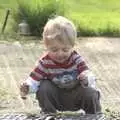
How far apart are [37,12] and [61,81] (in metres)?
5.43

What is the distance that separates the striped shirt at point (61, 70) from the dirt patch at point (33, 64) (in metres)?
1.28

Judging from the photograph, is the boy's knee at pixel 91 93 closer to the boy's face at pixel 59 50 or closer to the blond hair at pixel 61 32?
the boy's face at pixel 59 50

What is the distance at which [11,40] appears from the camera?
29.7 ft

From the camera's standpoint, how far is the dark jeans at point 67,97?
14.1 ft

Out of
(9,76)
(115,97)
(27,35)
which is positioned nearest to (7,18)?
(27,35)

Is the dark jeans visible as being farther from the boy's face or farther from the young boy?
the boy's face

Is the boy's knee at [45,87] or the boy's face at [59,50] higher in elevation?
the boy's face at [59,50]

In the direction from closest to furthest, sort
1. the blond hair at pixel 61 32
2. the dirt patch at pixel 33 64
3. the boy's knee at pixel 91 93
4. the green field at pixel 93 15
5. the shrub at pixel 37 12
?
the blond hair at pixel 61 32 < the boy's knee at pixel 91 93 < the dirt patch at pixel 33 64 < the shrub at pixel 37 12 < the green field at pixel 93 15

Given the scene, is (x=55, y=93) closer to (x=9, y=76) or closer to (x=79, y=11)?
(x=9, y=76)

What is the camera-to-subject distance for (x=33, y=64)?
299 inches

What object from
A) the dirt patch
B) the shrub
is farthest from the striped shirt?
the shrub

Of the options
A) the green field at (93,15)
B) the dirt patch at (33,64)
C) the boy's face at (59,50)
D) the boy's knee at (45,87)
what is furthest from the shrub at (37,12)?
the boy's face at (59,50)

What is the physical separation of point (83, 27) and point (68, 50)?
5.68m

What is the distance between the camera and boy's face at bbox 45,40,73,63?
13.4 ft
